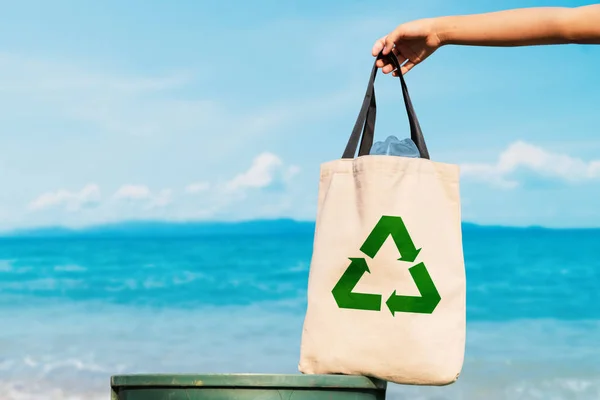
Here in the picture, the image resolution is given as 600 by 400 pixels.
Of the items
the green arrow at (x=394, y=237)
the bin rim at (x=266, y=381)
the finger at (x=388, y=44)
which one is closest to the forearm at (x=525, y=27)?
the finger at (x=388, y=44)

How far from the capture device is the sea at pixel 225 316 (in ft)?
24.6

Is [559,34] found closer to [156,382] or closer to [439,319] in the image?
[439,319]

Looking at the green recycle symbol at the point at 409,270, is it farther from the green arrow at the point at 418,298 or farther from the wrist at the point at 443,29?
the wrist at the point at 443,29

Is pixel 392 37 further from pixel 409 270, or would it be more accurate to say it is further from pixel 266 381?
pixel 266 381

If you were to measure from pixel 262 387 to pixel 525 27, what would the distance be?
87 cm

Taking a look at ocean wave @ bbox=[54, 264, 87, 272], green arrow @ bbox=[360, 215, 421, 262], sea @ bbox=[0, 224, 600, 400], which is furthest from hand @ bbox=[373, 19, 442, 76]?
ocean wave @ bbox=[54, 264, 87, 272]

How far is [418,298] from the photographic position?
1.59 meters

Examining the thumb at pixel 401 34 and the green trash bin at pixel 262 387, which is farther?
the thumb at pixel 401 34

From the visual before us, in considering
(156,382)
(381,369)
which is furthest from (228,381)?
(381,369)

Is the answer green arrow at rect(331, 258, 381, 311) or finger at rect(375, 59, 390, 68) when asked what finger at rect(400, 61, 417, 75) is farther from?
green arrow at rect(331, 258, 381, 311)

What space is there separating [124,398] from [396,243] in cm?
65

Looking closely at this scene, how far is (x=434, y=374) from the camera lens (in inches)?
63.5

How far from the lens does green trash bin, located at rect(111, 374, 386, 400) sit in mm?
1605

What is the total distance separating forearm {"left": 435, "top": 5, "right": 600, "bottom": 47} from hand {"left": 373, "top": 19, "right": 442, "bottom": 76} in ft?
0.08
